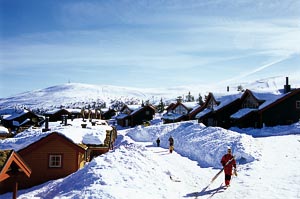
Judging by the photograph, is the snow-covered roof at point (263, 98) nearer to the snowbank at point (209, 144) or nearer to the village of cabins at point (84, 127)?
the village of cabins at point (84, 127)

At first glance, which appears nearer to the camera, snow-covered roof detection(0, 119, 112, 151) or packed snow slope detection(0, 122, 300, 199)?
packed snow slope detection(0, 122, 300, 199)

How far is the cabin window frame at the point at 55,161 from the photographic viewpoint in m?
23.1

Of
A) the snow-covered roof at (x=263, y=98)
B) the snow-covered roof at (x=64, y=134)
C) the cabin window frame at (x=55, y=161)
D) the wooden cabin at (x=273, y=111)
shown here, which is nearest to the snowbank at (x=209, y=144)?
the snow-covered roof at (x=263, y=98)

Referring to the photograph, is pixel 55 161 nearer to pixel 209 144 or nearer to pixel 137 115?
pixel 209 144

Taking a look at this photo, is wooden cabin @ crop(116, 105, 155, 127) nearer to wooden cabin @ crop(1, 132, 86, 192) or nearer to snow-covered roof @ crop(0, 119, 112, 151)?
snow-covered roof @ crop(0, 119, 112, 151)

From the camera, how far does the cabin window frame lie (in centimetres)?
2308

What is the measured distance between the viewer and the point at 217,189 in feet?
54.7

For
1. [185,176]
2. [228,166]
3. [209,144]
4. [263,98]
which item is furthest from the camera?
[263,98]

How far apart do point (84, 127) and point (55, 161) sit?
8.53 metres

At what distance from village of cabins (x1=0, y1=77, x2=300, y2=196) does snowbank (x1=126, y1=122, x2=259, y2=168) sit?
287 inches

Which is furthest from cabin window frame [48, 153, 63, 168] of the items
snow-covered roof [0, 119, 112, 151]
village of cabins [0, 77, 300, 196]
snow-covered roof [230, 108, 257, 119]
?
snow-covered roof [230, 108, 257, 119]

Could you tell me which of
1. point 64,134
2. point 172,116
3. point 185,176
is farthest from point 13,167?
point 172,116

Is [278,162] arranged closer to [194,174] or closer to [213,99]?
[194,174]

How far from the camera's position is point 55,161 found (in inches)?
912
